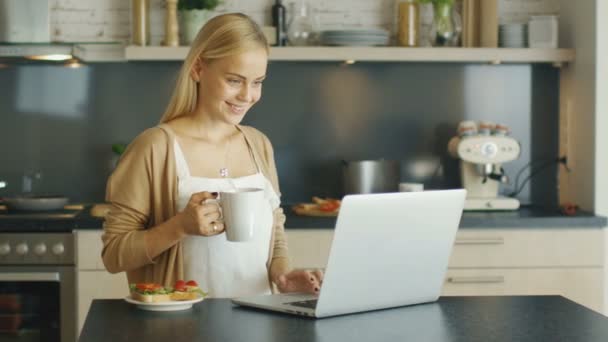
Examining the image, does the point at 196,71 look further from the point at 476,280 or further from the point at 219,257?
the point at 476,280

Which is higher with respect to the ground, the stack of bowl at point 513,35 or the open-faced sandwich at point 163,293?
the stack of bowl at point 513,35

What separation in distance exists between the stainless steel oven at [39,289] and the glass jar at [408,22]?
177 centimetres

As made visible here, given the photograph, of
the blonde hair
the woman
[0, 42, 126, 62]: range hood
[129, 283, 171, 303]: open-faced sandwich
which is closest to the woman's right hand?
the woman

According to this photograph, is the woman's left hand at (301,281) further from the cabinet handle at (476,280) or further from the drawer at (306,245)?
the cabinet handle at (476,280)

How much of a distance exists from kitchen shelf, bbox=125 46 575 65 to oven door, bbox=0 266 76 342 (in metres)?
1.02

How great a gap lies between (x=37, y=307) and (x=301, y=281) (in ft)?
6.59

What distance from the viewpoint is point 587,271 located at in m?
4.09

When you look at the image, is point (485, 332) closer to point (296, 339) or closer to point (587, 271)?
point (296, 339)

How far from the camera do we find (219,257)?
95.9 inches

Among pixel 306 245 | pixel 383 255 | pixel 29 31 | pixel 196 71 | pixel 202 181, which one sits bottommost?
pixel 306 245

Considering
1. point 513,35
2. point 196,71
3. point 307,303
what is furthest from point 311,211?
point 307,303

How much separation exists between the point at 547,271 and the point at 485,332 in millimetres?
2276

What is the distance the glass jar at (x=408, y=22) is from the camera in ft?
14.8

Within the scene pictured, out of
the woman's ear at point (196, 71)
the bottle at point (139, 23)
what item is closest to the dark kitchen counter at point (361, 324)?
the woman's ear at point (196, 71)
